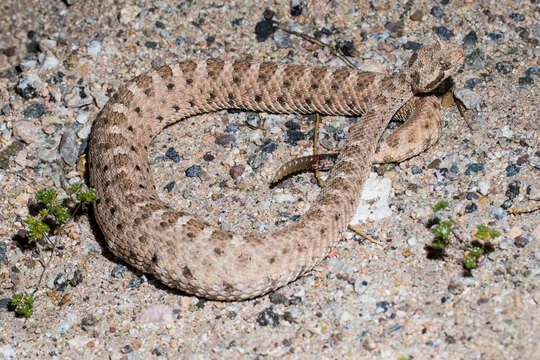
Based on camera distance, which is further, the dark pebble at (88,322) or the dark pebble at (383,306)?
the dark pebble at (88,322)

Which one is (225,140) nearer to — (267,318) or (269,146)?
(269,146)

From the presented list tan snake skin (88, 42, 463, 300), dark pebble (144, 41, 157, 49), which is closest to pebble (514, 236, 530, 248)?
tan snake skin (88, 42, 463, 300)

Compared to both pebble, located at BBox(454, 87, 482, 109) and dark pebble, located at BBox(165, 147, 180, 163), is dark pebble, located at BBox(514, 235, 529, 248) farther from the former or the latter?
dark pebble, located at BBox(165, 147, 180, 163)

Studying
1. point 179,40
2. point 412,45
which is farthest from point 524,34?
point 179,40

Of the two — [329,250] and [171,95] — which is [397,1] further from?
[329,250]

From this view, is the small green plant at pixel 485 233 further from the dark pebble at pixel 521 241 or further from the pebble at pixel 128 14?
the pebble at pixel 128 14

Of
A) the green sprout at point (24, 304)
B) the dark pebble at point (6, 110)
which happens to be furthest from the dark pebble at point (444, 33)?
the green sprout at point (24, 304)

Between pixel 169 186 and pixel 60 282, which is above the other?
pixel 169 186
